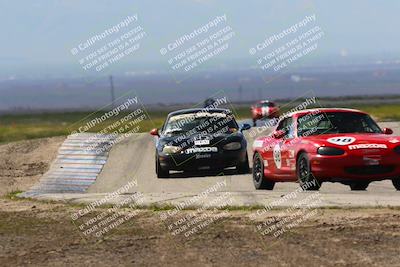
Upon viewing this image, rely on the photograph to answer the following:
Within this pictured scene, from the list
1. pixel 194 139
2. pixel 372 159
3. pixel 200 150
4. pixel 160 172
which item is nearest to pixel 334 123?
pixel 372 159

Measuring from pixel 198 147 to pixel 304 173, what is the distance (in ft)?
17.7

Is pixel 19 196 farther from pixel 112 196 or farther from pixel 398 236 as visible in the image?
pixel 398 236

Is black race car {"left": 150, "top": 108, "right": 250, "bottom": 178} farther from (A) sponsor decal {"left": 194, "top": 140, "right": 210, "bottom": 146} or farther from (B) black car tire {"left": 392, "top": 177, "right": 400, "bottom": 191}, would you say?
(B) black car tire {"left": 392, "top": 177, "right": 400, "bottom": 191}

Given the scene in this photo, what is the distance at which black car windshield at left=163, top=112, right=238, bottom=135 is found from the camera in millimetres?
19188

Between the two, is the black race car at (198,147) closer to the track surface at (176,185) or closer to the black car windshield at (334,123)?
the track surface at (176,185)

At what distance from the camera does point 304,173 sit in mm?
13578

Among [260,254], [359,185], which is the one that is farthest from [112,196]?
[260,254]

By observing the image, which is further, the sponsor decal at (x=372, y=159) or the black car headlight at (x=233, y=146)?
the black car headlight at (x=233, y=146)

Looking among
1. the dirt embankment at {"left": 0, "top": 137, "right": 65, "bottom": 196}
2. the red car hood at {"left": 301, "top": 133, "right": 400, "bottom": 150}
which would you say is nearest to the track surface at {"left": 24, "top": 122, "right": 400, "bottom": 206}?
the red car hood at {"left": 301, "top": 133, "right": 400, "bottom": 150}

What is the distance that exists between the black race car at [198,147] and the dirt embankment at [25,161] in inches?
123

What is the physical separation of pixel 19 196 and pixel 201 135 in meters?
5.21

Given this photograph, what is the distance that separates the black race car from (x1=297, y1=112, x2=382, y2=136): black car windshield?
173 inches

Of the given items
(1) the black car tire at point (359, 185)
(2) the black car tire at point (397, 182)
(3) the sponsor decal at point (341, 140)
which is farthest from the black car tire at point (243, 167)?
(3) the sponsor decal at point (341, 140)

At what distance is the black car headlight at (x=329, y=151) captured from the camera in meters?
13.1
